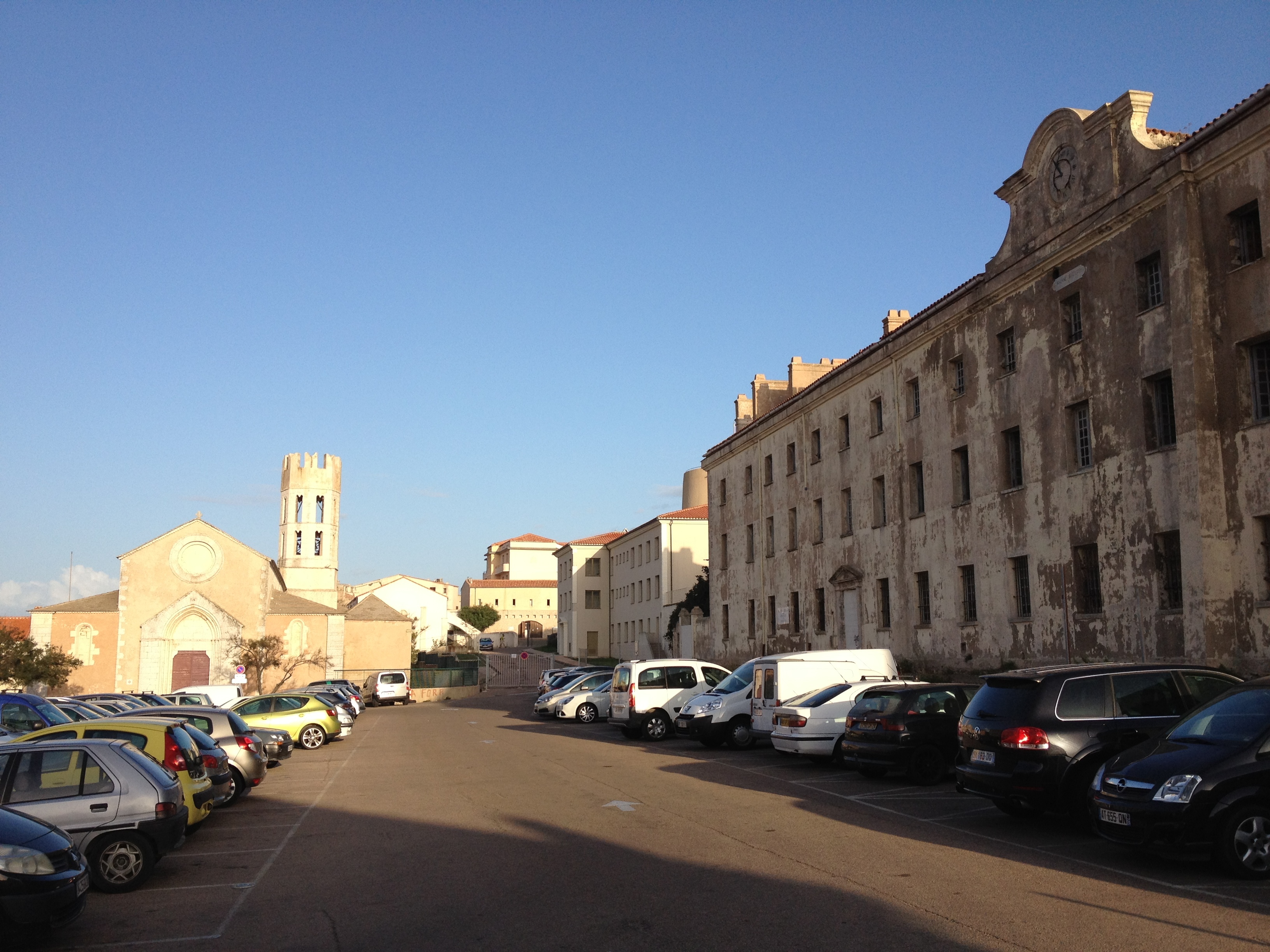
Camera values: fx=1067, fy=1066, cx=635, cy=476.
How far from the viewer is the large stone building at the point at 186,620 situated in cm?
5503

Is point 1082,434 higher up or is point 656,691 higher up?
point 1082,434

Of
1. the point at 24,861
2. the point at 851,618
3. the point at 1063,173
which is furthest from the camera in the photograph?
the point at 851,618

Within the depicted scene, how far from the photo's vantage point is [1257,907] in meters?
7.88

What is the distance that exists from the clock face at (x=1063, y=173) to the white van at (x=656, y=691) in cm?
1387

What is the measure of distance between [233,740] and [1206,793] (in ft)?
42.0

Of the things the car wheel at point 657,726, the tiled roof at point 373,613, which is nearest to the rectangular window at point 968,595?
the car wheel at point 657,726

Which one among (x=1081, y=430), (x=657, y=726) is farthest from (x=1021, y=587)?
(x=657, y=726)

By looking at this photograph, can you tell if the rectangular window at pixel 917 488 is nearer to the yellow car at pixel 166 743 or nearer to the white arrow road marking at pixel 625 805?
the white arrow road marking at pixel 625 805

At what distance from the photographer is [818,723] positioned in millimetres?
18156

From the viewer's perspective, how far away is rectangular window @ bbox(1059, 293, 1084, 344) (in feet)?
81.9

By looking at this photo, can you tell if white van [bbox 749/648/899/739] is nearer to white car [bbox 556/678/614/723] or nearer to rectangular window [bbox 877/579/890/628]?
rectangular window [bbox 877/579/890/628]

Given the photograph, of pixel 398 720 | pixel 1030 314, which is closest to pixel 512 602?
pixel 398 720

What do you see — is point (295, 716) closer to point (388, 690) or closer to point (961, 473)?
point (961, 473)

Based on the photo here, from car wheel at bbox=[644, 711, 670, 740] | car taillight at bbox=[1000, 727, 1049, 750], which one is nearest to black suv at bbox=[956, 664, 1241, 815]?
car taillight at bbox=[1000, 727, 1049, 750]
